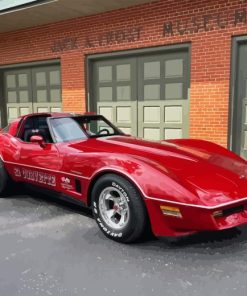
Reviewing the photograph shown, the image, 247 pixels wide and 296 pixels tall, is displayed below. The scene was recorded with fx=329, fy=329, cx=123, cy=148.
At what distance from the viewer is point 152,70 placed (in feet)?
28.0

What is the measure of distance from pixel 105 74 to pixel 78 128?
16.9ft

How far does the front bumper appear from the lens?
2973 mm

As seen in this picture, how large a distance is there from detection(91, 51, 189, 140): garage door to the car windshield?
3638mm

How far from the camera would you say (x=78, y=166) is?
392 centimetres

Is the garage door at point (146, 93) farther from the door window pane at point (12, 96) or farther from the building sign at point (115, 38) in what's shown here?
the door window pane at point (12, 96)

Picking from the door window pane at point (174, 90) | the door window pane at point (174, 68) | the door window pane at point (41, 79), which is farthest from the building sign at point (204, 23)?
the door window pane at point (41, 79)

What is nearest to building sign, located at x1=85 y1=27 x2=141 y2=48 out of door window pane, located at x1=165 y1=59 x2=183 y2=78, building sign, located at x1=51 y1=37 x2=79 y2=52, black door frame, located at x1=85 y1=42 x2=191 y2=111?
black door frame, located at x1=85 y1=42 x2=191 y2=111

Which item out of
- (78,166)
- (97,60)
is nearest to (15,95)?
(97,60)

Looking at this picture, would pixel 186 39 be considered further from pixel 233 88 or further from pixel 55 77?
pixel 55 77

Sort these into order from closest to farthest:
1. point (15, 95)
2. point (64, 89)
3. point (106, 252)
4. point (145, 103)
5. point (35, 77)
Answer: point (106, 252), point (145, 103), point (64, 89), point (35, 77), point (15, 95)

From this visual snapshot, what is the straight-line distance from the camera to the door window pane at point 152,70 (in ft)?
27.7

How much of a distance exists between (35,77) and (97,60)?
2.69 metres

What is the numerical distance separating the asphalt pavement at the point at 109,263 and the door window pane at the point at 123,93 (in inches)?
216

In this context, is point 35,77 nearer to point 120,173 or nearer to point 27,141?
point 27,141
